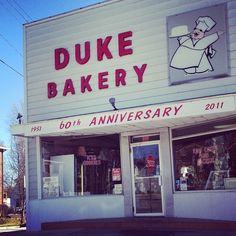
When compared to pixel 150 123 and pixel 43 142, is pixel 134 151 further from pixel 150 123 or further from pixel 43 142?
pixel 43 142

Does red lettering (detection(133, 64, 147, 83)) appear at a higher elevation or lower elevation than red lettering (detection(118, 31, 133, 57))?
lower

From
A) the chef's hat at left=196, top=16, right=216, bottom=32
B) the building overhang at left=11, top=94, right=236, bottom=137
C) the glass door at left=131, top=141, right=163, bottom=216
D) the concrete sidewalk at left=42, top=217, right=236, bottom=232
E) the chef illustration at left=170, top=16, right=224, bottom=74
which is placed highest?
the chef's hat at left=196, top=16, right=216, bottom=32

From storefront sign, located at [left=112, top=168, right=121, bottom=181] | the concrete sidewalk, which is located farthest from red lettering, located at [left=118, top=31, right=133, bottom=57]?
the concrete sidewalk

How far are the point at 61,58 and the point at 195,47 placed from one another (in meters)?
4.54

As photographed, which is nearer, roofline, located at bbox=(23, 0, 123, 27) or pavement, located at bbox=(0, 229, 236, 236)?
pavement, located at bbox=(0, 229, 236, 236)

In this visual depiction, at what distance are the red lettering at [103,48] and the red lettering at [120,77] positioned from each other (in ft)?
1.86

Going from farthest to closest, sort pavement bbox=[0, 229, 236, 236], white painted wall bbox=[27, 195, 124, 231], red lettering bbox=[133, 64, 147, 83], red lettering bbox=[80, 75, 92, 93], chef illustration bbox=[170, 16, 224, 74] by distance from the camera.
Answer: red lettering bbox=[80, 75, 92, 93] → white painted wall bbox=[27, 195, 124, 231] → red lettering bbox=[133, 64, 147, 83] → chef illustration bbox=[170, 16, 224, 74] → pavement bbox=[0, 229, 236, 236]

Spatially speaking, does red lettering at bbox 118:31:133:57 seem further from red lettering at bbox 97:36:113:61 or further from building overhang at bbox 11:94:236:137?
building overhang at bbox 11:94:236:137

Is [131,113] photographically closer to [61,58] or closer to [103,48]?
[103,48]

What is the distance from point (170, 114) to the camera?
11.5 m

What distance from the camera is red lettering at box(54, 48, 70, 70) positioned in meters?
14.6

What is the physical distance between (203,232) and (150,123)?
3.19 meters

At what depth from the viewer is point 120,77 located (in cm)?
1362

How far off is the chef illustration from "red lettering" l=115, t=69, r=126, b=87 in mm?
1560
